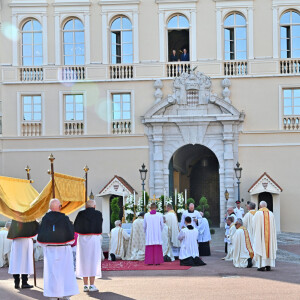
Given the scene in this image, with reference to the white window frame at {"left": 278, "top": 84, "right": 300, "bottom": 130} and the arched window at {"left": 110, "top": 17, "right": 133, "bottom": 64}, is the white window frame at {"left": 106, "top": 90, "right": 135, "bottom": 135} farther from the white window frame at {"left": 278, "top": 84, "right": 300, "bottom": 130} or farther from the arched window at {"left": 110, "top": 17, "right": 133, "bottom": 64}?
the white window frame at {"left": 278, "top": 84, "right": 300, "bottom": 130}

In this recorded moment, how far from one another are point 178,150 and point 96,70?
5.48m

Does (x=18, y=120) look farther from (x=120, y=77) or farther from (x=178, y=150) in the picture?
(x=178, y=150)

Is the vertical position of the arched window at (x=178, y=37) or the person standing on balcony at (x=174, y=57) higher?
the arched window at (x=178, y=37)

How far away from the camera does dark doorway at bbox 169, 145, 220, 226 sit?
38.0 m

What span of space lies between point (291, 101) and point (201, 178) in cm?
900

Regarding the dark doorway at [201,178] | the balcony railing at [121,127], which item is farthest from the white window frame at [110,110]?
the dark doorway at [201,178]

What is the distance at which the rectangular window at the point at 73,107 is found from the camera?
109ft

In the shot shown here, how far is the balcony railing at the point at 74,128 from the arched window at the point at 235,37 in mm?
7442

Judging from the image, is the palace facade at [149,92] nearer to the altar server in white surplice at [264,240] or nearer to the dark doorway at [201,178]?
the dark doorway at [201,178]

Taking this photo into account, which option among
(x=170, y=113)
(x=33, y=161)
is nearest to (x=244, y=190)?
(x=170, y=113)

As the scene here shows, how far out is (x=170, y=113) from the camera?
3269 cm

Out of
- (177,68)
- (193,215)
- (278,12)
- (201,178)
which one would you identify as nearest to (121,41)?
(177,68)

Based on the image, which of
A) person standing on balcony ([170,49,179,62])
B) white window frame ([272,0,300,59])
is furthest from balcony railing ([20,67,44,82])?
white window frame ([272,0,300,59])

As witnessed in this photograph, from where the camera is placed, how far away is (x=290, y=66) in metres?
32.6
